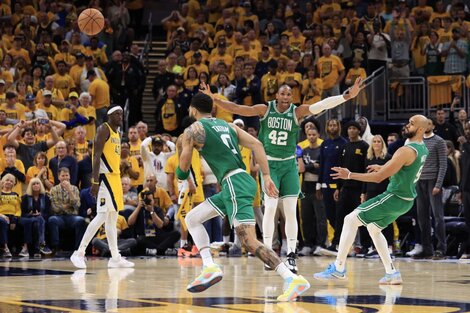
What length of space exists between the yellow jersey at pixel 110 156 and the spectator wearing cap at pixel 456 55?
10668 mm

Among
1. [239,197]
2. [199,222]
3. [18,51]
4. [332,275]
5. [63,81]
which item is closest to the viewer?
[239,197]

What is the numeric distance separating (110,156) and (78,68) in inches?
359

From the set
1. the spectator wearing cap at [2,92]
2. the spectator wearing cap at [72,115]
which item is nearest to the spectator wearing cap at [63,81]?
the spectator wearing cap at [72,115]

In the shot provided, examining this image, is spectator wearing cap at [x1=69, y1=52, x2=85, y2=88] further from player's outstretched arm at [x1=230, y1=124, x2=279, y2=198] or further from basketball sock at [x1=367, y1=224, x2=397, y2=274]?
player's outstretched arm at [x1=230, y1=124, x2=279, y2=198]

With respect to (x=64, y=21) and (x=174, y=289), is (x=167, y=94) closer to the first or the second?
(x=64, y=21)

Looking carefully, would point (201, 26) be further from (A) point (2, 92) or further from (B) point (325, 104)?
(B) point (325, 104)

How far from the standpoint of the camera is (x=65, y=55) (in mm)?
25406

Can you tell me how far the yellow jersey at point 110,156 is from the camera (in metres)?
15.8

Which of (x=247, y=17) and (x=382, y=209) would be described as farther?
(x=247, y=17)

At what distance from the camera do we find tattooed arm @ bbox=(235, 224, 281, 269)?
10.8m

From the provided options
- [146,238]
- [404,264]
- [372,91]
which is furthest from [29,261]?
[372,91]

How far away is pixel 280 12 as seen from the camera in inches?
1125

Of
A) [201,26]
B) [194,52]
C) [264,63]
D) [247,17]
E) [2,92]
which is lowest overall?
[2,92]

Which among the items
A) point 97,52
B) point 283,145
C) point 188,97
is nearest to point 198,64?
point 188,97
